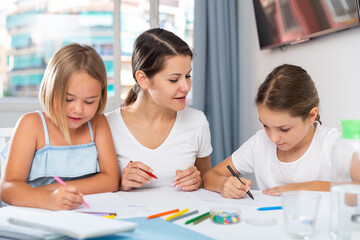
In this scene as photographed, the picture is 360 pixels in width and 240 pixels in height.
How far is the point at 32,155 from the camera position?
1.28 m

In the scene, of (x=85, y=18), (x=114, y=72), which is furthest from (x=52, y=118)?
(x=85, y=18)

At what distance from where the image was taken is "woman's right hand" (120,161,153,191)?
51.9 inches

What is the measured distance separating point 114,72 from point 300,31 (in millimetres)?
1507

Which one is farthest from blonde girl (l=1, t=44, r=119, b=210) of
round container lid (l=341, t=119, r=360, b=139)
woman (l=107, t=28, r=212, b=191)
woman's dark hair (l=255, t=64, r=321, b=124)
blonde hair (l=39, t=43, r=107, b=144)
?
round container lid (l=341, t=119, r=360, b=139)

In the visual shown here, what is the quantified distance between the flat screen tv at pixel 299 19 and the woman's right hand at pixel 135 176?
1151 mm

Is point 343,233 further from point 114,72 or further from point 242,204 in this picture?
point 114,72

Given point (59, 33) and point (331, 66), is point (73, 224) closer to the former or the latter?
point (331, 66)

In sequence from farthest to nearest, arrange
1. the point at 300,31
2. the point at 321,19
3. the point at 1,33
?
the point at 1,33 → the point at 300,31 → the point at 321,19

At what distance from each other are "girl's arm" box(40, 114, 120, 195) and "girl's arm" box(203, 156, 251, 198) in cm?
31

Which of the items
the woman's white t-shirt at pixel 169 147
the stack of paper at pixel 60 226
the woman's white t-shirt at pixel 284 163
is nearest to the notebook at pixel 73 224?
the stack of paper at pixel 60 226

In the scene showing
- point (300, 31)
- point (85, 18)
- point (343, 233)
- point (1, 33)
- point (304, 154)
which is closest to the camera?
point (343, 233)

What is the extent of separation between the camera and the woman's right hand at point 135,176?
132 centimetres

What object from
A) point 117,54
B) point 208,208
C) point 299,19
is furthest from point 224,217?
point 117,54

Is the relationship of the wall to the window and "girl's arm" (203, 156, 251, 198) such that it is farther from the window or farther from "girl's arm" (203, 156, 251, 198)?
the window
